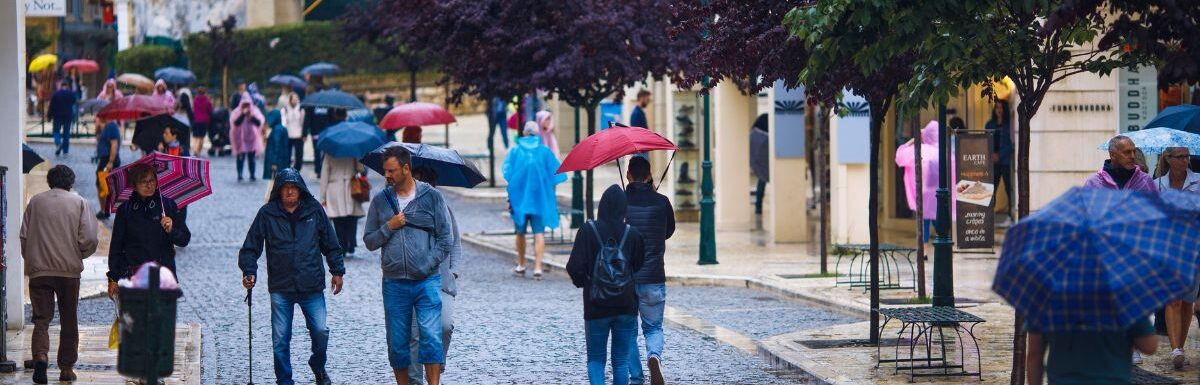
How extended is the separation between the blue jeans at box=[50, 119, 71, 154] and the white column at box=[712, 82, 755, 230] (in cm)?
1577

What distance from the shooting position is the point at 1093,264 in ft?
21.7

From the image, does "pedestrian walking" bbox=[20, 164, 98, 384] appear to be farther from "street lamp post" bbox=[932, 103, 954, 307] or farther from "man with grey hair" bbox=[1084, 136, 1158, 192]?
"street lamp post" bbox=[932, 103, 954, 307]

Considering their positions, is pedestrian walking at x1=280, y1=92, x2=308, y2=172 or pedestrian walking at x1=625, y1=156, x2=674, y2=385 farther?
pedestrian walking at x1=280, y1=92, x2=308, y2=172

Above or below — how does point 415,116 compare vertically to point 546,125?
above

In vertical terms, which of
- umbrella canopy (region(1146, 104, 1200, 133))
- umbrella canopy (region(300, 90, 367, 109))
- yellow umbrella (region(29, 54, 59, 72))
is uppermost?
yellow umbrella (region(29, 54, 59, 72))

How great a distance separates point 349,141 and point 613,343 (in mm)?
9718

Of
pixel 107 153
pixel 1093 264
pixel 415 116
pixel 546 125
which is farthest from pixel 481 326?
pixel 107 153

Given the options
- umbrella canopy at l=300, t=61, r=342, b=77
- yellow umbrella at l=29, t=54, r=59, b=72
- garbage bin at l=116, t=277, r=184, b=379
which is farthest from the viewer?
umbrella canopy at l=300, t=61, r=342, b=77

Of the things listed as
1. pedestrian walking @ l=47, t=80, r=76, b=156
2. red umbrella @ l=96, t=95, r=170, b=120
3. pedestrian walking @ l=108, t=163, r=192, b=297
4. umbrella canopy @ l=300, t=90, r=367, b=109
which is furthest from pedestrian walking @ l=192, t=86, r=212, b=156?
pedestrian walking @ l=108, t=163, r=192, b=297

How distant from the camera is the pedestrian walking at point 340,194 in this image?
789 inches

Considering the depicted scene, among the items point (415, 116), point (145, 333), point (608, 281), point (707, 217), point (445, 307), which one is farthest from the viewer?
point (415, 116)

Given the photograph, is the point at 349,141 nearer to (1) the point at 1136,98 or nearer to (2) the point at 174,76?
(1) the point at 1136,98

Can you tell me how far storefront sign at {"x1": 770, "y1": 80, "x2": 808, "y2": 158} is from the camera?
21984 mm

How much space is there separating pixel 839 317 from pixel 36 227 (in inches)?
261
